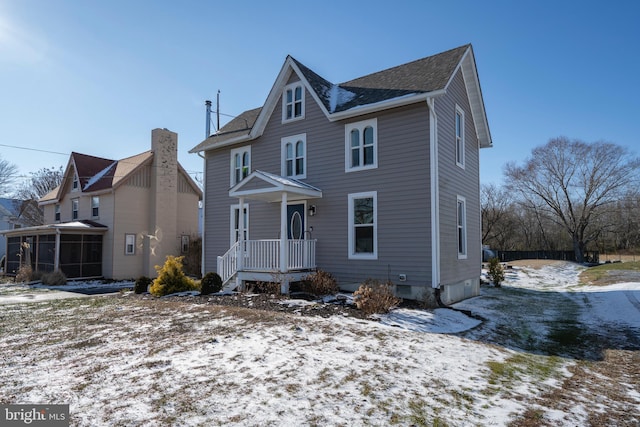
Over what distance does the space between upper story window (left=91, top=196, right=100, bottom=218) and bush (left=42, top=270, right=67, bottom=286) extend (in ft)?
14.6

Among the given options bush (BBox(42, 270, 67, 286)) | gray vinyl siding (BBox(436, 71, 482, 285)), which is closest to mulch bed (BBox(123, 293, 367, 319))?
gray vinyl siding (BBox(436, 71, 482, 285))

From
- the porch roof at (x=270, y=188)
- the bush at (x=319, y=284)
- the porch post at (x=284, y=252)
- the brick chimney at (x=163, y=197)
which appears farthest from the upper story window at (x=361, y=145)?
the brick chimney at (x=163, y=197)

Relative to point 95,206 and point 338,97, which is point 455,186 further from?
point 95,206

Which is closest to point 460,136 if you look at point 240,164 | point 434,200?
point 434,200

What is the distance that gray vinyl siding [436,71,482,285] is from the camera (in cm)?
1154

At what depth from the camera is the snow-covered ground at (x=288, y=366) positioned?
3988mm

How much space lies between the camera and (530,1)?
10617 mm

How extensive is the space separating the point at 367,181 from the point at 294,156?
10.2 feet

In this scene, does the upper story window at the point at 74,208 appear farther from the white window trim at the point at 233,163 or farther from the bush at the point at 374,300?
the bush at the point at 374,300

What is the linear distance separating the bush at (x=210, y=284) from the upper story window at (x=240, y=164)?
14.5 feet

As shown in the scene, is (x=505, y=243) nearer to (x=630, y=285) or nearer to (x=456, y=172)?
(x=630, y=285)

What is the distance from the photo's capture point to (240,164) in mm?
15508

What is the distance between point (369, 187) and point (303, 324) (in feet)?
18.1

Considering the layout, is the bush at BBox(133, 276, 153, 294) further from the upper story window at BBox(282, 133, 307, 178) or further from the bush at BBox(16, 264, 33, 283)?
the bush at BBox(16, 264, 33, 283)
